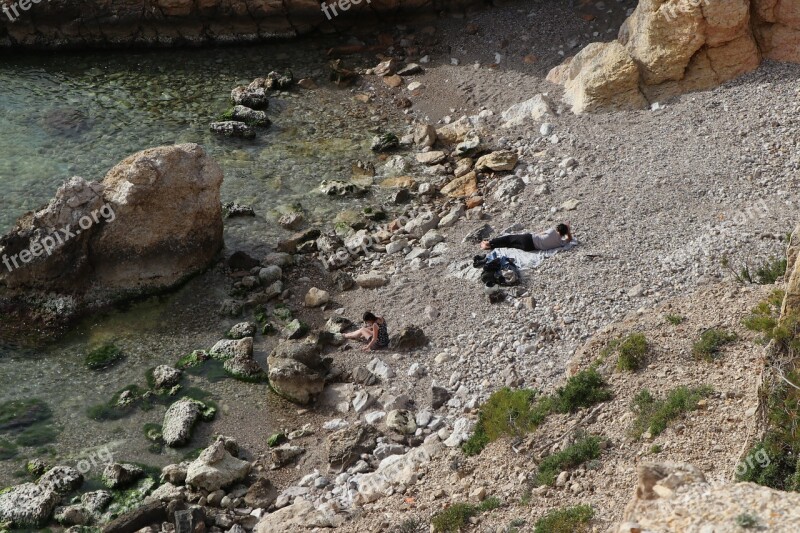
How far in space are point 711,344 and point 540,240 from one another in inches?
242

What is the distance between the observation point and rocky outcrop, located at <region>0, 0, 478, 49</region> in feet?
105

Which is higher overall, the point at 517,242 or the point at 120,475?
the point at 517,242

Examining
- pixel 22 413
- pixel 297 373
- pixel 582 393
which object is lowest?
pixel 582 393

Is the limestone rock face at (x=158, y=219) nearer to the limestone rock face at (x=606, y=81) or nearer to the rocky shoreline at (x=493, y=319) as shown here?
the rocky shoreline at (x=493, y=319)

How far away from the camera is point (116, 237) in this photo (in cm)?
2145

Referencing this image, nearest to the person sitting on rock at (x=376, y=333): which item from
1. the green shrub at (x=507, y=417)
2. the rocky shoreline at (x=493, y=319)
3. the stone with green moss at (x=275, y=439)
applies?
the rocky shoreline at (x=493, y=319)

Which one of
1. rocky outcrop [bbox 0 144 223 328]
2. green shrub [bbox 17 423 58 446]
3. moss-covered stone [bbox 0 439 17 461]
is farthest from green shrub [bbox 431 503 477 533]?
rocky outcrop [bbox 0 144 223 328]

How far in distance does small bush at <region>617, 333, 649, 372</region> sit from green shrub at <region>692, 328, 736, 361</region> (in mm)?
788

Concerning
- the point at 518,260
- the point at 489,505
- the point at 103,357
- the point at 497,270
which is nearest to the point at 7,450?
the point at 103,357

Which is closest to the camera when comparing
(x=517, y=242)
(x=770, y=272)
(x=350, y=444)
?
(x=350, y=444)

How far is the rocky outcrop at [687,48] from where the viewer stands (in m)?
23.8

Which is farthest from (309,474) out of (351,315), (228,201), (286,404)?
(228,201)

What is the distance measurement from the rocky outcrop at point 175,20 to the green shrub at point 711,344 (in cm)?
2056

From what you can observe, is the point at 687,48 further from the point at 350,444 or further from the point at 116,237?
the point at 116,237
